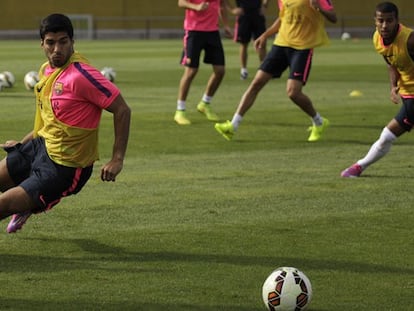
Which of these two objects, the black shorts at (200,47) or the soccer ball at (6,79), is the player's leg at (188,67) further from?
the soccer ball at (6,79)

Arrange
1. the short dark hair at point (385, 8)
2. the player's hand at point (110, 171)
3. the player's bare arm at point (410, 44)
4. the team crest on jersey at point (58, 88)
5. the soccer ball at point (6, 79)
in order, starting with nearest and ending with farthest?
the player's hand at point (110, 171)
the team crest on jersey at point (58, 88)
the short dark hair at point (385, 8)
the player's bare arm at point (410, 44)
the soccer ball at point (6, 79)

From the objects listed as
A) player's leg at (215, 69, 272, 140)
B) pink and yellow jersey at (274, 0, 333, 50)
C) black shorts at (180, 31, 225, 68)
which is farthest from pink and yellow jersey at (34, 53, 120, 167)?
black shorts at (180, 31, 225, 68)

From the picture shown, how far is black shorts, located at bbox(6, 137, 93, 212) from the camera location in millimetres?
7414

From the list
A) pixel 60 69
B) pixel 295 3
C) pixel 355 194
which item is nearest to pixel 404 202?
pixel 355 194

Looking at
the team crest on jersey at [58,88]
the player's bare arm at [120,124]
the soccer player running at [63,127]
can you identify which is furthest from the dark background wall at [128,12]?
the player's bare arm at [120,124]

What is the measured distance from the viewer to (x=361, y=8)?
58.5 meters

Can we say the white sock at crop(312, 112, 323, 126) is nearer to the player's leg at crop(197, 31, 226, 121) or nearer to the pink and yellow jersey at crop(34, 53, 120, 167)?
the player's leg at crop(197, 31, 226, 121)

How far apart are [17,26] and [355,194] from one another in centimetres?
4635

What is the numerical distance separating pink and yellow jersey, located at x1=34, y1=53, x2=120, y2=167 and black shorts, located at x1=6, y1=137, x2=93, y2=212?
0.06m

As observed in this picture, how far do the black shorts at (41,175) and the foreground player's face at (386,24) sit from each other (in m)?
4.29

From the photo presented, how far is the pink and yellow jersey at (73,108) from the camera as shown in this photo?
7.29 m

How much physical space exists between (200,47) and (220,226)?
7.77 meters

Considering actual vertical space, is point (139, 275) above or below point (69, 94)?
below

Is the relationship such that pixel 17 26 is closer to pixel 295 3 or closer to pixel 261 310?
pixel 295 3
